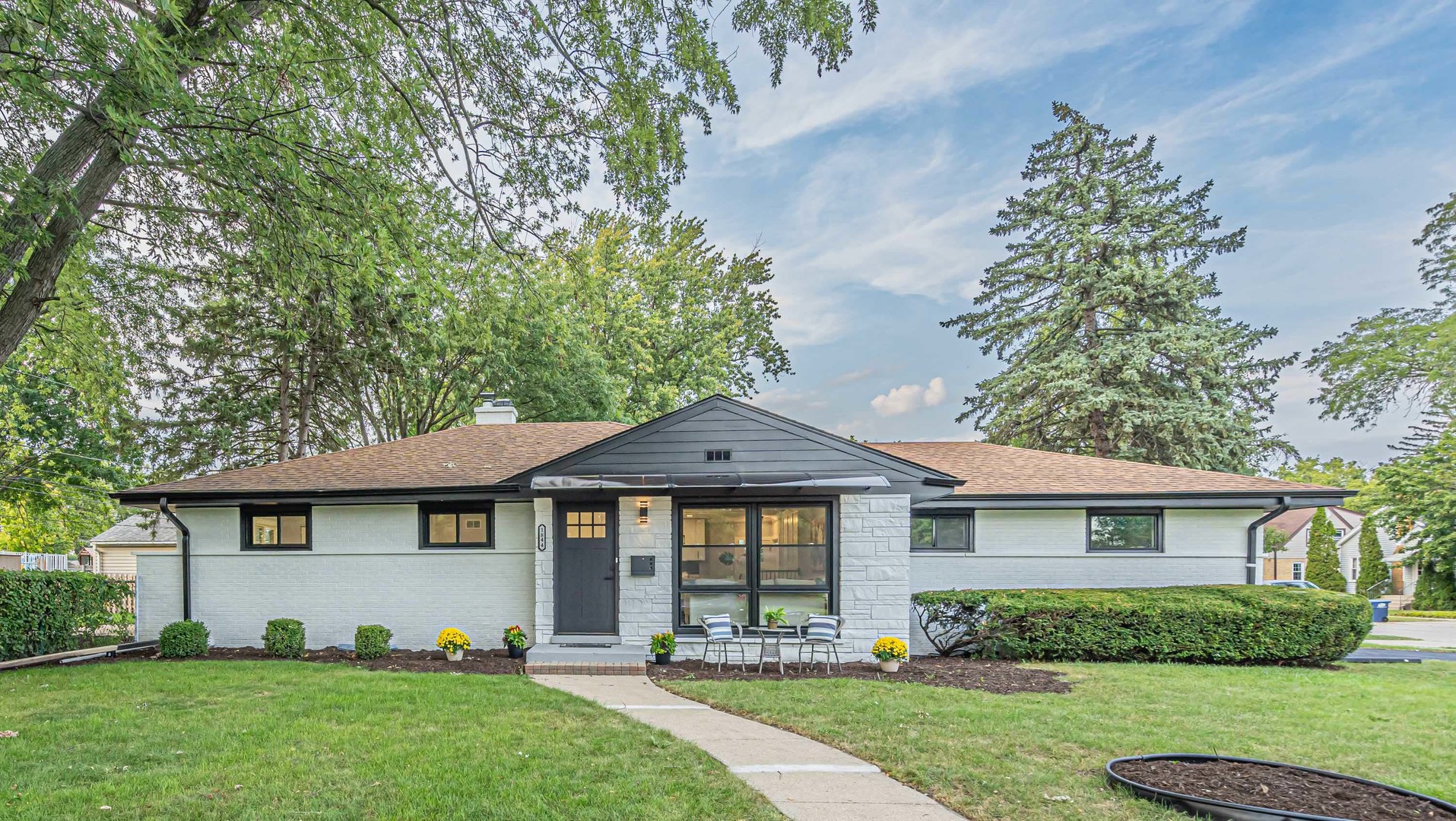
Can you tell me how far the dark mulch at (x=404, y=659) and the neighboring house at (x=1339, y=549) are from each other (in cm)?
4094

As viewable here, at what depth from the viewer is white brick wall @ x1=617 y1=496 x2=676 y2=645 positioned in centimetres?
911

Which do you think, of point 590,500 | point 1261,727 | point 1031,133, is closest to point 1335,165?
point 1031,133

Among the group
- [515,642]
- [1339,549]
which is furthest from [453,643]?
[1339,549]

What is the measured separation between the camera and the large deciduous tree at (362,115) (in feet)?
16.2

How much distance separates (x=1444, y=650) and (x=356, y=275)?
1745 cm

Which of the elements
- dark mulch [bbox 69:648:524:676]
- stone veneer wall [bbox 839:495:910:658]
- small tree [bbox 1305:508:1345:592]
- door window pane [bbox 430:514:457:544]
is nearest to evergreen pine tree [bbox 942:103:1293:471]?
small tree [bbox 1305:508:1345:592]

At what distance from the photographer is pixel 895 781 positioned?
452cm

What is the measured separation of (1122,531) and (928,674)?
4.72 meters

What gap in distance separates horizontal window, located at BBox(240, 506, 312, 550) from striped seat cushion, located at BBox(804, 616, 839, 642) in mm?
7741

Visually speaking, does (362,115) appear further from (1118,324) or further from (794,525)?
(1118,324)

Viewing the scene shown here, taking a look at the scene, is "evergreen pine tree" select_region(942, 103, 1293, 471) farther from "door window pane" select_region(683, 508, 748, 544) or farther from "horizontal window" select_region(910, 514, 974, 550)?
"door window pane" select_region(683, 508, 748, 544)

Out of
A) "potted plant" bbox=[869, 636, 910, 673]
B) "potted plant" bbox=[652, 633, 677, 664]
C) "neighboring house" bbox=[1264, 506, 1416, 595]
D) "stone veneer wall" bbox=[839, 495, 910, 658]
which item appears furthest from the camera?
"neighboring house" bbox=[1264, 506, 1416, 595]

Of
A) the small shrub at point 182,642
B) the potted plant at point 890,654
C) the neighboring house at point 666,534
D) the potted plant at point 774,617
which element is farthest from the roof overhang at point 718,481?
the small shrub at point 182,642

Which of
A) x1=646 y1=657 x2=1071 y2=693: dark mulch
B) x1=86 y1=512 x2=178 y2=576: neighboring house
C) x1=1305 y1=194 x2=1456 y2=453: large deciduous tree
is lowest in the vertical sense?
x1=86 y1=512 x2=178 y2=576: neighboring house
